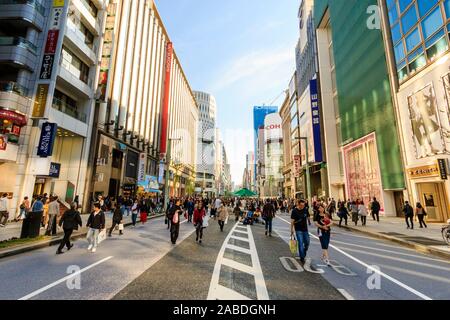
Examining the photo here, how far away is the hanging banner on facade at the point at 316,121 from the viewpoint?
39250 millimetres

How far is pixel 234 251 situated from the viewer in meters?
8.55

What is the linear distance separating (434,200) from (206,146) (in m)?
97.3

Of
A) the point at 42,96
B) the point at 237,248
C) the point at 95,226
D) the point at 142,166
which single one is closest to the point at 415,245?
the point at 237,248

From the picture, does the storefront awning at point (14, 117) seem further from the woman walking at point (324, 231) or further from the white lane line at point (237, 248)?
the woman walking at point (324, 231)

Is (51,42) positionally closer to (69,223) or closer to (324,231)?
(69,223)

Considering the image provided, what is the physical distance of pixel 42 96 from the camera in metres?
18.3

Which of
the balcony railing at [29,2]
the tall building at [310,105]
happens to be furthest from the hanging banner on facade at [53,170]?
the tall building at [310,105]

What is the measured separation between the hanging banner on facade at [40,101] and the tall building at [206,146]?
75.2 metres

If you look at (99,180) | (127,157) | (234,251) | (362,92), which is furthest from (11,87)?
(362,92)

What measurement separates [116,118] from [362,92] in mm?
31915

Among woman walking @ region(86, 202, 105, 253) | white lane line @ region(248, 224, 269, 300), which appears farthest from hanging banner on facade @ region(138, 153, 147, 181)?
white lane line @ region(248, 224, 269, 300)

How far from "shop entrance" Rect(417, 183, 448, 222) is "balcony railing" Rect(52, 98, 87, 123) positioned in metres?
33.6
